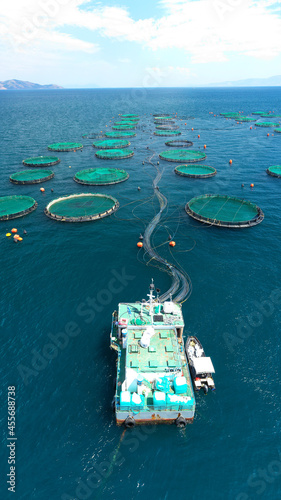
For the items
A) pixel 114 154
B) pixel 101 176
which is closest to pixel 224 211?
pixel 101 176

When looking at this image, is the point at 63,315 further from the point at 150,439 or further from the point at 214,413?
the point at 214,413

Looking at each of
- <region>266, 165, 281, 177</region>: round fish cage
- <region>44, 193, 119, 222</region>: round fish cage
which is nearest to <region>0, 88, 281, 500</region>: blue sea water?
<region>44, 193, 119, 222</region>: round fish cage

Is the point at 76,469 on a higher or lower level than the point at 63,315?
lower

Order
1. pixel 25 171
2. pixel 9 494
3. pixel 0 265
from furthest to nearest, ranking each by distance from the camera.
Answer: pixel 25 171, pixel 0 265, pixel 9 494

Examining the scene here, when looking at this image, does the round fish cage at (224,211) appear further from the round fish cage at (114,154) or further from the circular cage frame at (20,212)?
the round fish cage at (114,154)

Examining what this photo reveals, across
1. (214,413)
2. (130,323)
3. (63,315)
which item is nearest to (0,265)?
(63,315)

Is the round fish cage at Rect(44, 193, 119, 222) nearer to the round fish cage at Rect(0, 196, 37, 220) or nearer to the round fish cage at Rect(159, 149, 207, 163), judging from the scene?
the round fish cage at Rect(0, 196, 37, 220)
